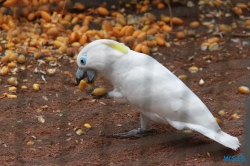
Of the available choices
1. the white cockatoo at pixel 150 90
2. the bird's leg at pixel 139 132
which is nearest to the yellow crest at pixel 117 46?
the white cockatoo at pixel 150 90

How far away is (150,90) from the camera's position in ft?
4.50

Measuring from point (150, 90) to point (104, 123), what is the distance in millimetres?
254

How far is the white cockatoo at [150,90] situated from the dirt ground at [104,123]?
0.09 m

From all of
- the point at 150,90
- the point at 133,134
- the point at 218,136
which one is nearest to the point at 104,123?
the point at 133,134

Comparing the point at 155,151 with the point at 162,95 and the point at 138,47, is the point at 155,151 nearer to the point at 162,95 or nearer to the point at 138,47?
the point at 162,95

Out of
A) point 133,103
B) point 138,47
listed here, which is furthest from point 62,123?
point 138,47

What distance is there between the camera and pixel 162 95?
1.37 m

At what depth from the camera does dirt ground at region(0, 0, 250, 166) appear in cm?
138

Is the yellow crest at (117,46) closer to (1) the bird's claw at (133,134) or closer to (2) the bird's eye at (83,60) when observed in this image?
(2) the bird's eye at (83,60)

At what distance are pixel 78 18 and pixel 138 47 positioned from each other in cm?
39

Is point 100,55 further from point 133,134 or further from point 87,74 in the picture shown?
point 133,134

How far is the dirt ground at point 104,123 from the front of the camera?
1376 mm

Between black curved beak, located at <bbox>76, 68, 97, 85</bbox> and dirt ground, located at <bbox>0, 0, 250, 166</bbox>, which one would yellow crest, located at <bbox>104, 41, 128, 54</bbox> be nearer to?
black curved beak, located at <bbox>76, 68, 97, 85</bbox>

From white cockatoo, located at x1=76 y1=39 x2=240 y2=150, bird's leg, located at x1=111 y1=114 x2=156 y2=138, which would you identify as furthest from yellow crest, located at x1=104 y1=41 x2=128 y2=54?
bird's leg, located at x1=111 y1=114 x2=156 y2=138
